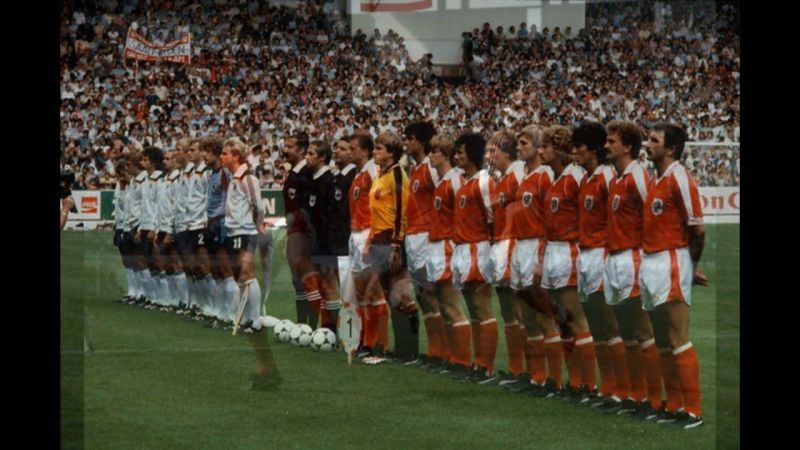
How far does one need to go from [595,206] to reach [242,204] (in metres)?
1.57

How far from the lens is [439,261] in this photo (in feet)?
20.0

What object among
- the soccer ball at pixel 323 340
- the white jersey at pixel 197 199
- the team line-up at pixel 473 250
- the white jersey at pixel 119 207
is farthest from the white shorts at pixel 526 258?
the white jersey at pixel 119 207

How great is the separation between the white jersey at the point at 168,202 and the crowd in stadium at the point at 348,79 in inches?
6.5

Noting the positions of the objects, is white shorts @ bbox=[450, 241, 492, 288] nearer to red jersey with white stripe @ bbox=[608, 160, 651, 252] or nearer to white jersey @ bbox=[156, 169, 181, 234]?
red jersey with white stripe @ bbox=[608, 160, 651, 252]

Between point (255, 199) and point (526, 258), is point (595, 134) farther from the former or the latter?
point (255, 199)

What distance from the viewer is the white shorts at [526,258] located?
599 cm

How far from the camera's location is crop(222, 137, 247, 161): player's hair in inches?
224

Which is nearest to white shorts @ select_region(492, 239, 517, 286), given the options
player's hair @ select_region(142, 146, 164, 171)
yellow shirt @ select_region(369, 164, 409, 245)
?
yellow shirt @ select_region(369, 164, 409, 245)

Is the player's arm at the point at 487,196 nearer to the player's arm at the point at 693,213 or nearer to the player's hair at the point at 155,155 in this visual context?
the player's arm at the point at 693,213

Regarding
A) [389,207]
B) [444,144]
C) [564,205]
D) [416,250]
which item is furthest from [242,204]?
[564,205]

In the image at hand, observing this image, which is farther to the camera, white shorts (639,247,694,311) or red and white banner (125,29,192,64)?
white shorts (639,247,694,311)

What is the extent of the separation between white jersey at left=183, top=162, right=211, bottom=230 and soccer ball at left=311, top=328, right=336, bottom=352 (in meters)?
0.69
